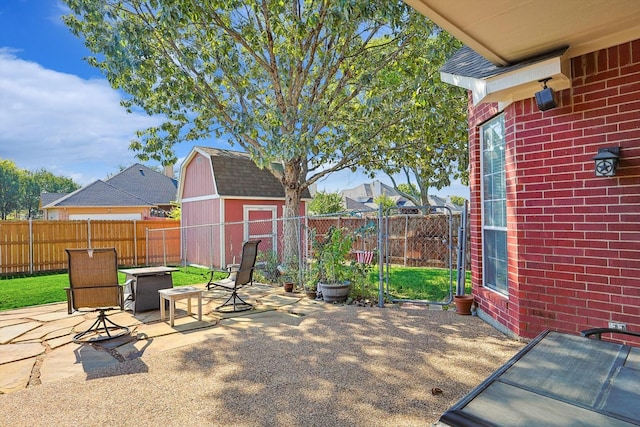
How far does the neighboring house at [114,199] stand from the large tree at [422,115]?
16.2 meters

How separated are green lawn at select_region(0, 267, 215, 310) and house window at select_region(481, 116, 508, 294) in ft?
22.3

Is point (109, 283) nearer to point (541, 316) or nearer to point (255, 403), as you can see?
point (255, 403)

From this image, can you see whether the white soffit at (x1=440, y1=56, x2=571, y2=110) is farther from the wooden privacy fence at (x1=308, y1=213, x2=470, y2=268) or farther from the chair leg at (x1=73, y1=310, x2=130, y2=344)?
the wooden privacy fence at (x1=308, y1=213, x2=470, y2=268)

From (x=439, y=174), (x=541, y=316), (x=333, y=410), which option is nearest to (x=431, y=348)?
(x=541, y=316)

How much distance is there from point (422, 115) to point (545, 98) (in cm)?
411

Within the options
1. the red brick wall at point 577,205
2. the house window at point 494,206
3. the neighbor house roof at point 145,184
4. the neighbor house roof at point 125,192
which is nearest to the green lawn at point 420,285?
the house window at point 494,206

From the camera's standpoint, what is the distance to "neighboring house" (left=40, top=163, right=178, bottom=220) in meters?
20.6

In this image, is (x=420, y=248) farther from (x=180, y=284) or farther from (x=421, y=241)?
(x=180, y=284)

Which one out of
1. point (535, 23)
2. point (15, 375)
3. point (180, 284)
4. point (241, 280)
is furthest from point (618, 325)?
point (180, 284)

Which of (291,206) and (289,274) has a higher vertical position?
(291,206)

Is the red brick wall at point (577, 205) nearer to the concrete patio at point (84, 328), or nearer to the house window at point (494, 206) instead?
the house window at point (494, 206)

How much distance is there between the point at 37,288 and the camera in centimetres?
895

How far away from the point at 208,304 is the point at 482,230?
188 inches

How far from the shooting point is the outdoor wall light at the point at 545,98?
3496 mm
